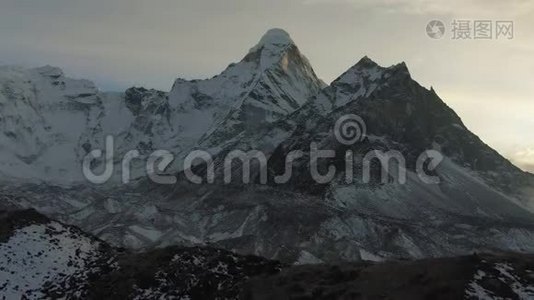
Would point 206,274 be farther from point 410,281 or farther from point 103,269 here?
point 410,281

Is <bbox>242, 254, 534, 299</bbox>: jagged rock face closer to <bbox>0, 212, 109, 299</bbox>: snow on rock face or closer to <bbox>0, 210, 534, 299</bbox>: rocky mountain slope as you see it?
<bbox>0, 210, 534, 299</bbox>: rocky mountain slope

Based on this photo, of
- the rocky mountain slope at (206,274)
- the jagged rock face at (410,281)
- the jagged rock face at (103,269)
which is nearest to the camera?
the jagged rock face at (410,281)

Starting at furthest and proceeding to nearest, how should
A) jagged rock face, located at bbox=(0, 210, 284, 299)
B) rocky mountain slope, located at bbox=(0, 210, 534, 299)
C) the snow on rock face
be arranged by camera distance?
the snow on rock face → jagged rock face, located at bbox=(0, 210, 284, 299) → rocky mountain slope, located at bbox=(0, 210, 534, 299)

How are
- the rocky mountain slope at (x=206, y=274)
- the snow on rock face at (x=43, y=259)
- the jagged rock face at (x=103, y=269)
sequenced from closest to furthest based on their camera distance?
the rocky mountain slope at (x=206, y=274) → the jagged rock face at (x=103, y=269) → the snow on rock face at (x=43, y=259)

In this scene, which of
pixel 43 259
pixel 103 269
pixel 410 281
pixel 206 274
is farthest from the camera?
pixel 43 259

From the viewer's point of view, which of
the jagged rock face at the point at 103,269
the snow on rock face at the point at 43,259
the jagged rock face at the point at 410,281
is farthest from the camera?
the snow on rock face at the point at 43,259

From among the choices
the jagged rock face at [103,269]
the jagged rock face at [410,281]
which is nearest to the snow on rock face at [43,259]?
the jagged rock face at [103,269]

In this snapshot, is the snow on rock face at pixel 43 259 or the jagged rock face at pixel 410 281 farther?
the snow on rock face at pixel 43 259

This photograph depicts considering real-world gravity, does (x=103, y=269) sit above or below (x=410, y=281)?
below

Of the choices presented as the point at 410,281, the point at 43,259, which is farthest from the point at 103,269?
the point at 410,281

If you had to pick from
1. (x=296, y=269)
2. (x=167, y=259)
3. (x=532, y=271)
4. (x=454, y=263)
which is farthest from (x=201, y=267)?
(x=532, y=271)

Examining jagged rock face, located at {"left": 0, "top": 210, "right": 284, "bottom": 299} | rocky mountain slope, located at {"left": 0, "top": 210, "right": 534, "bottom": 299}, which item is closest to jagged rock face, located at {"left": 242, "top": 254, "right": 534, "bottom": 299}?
rocky mountain slope, located at {"left": 0, "top": 210, "right": 534, "bottom": 299}

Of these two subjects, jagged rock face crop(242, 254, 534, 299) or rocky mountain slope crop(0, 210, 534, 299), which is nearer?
jagged rock face crop(242, 254, 534, 299)

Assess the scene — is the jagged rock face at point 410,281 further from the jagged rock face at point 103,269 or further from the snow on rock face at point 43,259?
the snow on rock face at point 43,259
